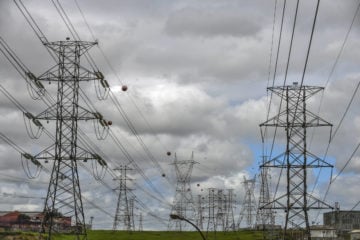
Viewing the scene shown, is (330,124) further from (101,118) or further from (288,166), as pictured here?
(101,118)

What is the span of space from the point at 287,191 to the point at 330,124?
8398 mm

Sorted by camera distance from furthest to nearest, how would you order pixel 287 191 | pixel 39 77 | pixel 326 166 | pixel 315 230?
pixel 315 230
pixel 287 191
pixel 326 166
pixel 39 77

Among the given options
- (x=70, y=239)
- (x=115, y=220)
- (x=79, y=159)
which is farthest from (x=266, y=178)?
(x=79, y=159)

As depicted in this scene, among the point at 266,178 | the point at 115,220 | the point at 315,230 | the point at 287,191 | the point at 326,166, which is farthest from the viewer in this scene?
the point at 315,230

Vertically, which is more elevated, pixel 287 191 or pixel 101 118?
pixel 101 118

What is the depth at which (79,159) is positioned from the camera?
62.0 m

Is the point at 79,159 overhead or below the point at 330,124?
below

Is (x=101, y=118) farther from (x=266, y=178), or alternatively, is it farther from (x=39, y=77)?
(x=266, y=178)

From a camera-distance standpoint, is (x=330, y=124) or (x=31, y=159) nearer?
(x=31, y=159)

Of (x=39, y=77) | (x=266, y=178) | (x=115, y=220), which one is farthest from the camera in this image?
(x=115, y=220)

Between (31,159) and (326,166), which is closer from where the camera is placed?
(31,159)

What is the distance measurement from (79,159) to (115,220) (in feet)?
335

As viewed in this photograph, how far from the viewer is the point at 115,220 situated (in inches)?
6368

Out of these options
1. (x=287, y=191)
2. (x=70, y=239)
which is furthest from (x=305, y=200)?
(x=70, y=239)
